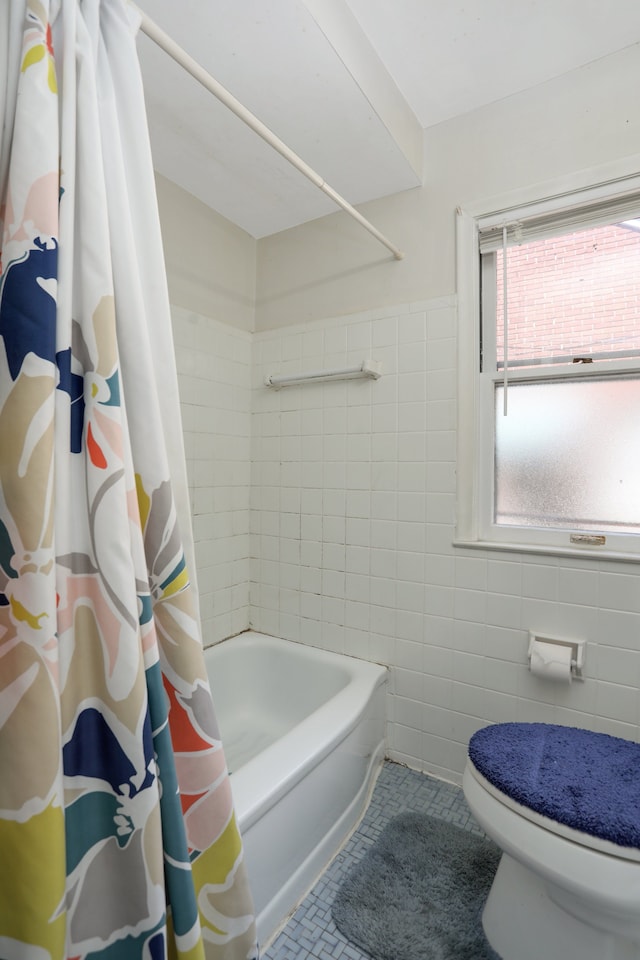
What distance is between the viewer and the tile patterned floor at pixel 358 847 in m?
1.10

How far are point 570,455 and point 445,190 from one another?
104 cm

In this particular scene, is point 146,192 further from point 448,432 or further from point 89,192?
point 448,432

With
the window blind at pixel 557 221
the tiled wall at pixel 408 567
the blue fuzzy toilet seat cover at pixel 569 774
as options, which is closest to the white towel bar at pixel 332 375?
the tiled wall at pixel 408 567

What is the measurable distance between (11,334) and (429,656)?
159cm

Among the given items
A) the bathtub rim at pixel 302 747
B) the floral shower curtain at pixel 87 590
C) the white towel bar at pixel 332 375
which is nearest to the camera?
the floral shower curtain at pixel 87 590

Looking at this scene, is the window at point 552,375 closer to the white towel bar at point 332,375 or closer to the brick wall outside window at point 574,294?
the brick wall outside window at point 574,294

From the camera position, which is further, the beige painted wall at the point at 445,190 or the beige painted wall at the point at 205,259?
the beige painted wall at the point at 205,259

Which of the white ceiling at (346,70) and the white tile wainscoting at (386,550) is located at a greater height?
the white ceiling at (346,70)

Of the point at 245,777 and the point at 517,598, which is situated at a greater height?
the point at 517,598

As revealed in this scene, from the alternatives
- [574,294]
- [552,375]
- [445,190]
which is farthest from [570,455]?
[445,190]

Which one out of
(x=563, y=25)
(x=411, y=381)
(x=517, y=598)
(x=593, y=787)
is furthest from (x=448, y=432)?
(x=563, y=25)

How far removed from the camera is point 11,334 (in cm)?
57

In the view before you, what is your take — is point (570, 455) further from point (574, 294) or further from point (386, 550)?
point (386, 550)

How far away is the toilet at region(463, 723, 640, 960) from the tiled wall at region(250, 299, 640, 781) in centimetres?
37
